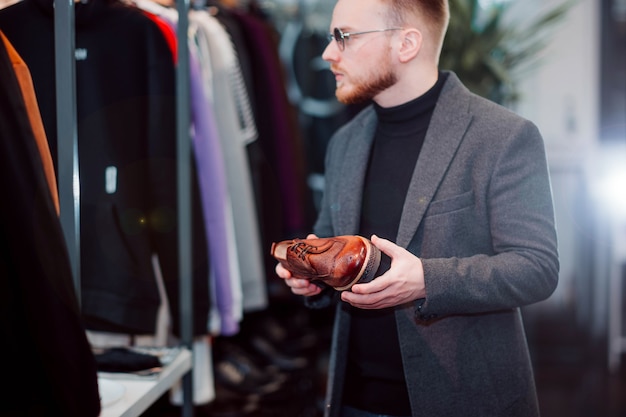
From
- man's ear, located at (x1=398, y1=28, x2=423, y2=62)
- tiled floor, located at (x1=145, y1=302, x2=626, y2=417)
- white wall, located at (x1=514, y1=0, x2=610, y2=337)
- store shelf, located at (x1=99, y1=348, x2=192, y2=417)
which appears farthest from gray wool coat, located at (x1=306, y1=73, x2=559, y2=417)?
white wall, located at (x1=514, y1=0, x2=610, y2=337)

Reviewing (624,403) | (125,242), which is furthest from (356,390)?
(624,403)

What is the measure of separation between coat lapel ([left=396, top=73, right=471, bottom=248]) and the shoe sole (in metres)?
0.17

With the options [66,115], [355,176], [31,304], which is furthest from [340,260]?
[66,115]

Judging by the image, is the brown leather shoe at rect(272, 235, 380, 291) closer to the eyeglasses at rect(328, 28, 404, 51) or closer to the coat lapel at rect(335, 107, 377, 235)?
the coat lapel at rect(335, 107, 377, 235)

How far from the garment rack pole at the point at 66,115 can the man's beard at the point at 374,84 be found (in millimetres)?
563

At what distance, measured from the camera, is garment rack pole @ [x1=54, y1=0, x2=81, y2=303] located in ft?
3.85

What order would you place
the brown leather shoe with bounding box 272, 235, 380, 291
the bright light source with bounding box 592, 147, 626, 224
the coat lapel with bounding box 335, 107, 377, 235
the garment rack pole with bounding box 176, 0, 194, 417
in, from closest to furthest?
the brown leather shoe with bounding box 272, 235, 380, 291, the coat lapel with bounding box 335, 107, 377, 235, the garment rack pole with bounding box 176, 0, 194, 417, the bright light source with bounding box 592, 147, 626, 224

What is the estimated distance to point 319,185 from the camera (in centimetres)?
315

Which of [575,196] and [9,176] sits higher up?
[9,176]

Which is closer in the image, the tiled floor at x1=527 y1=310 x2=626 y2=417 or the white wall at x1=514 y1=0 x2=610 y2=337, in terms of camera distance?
the tiled floor at x1=527 y1=310 x2=626 y2=417

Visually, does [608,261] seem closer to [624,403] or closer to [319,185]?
[624,403]

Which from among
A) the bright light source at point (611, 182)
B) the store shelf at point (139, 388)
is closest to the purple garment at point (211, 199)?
the store shelf at point (139, 388)

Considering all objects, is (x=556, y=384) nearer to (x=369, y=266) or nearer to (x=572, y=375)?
(x=572, y=375)

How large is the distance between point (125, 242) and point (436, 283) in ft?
2.96
